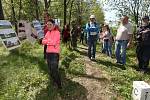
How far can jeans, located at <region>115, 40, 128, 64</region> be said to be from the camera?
12.2m

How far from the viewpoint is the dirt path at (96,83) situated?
925cm

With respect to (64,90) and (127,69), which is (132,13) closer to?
(127,69)

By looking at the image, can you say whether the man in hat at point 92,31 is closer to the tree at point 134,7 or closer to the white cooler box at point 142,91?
the white cooler box at point 142,91

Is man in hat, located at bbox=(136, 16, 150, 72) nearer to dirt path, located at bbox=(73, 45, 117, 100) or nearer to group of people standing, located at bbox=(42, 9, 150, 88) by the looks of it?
group of people standing, located at bbox=(42, 9, 150, 88)

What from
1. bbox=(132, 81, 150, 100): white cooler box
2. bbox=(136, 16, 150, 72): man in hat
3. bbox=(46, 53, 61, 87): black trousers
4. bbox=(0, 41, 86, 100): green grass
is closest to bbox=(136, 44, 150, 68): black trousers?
bbox=(136, 16, 150, 72): man in hat

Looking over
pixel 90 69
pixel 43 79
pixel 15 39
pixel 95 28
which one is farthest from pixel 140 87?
pixel 15 39

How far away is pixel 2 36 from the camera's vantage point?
11648 millimetres

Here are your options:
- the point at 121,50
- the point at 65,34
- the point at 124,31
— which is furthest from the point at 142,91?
the point at 65,34

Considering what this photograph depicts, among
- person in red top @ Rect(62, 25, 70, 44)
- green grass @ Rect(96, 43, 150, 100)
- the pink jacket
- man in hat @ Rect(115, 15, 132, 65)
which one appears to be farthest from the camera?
person in red top @ Rect(62, 25, 70, 44)

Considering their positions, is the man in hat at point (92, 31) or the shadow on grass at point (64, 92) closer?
the shadow on grass at point (64, 92)

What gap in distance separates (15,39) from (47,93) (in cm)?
441

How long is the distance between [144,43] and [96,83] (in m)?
2.33

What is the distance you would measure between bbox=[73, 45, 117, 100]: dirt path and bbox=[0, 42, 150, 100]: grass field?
18cm

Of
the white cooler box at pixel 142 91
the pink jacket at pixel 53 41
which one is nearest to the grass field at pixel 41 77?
the white cooler box at pixel 142 91
